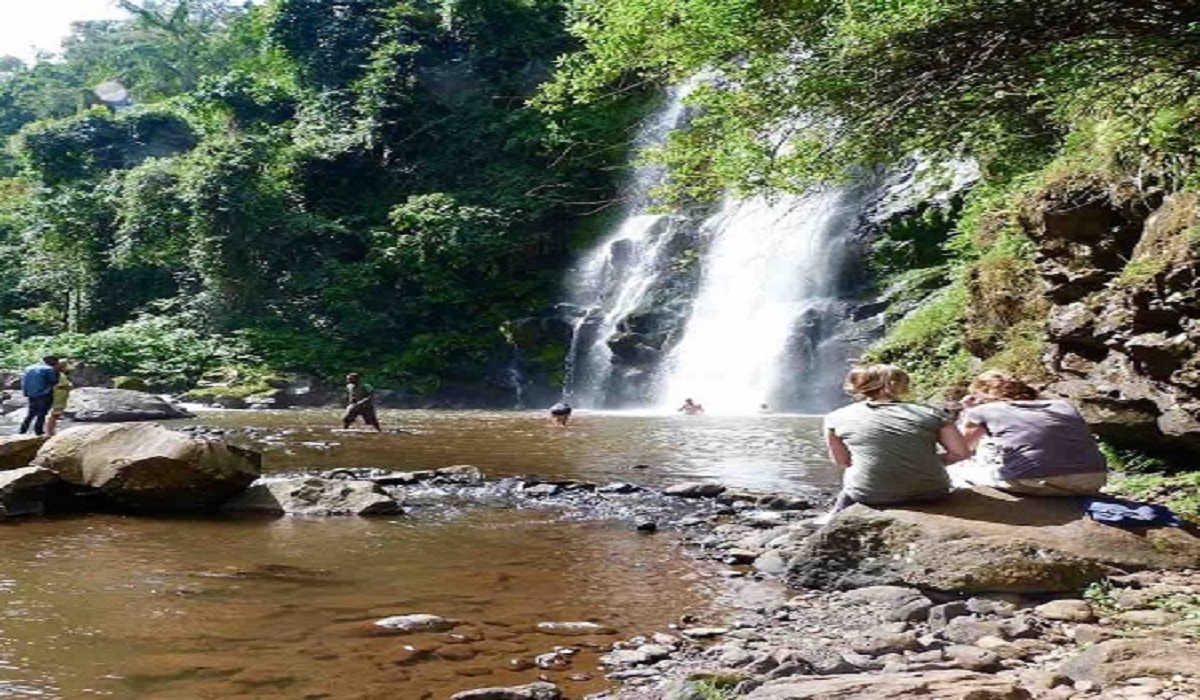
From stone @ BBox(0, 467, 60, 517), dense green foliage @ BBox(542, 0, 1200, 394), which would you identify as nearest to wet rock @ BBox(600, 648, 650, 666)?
dense green foliage @ BBox(542, 0, 1200, 394)

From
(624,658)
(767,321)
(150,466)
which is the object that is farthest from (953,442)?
(767,321)

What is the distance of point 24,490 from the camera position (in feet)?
28.3

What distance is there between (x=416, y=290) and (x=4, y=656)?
102ft

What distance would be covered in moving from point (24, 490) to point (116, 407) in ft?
50.7

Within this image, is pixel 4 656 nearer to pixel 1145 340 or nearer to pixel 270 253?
pixel 1145 340

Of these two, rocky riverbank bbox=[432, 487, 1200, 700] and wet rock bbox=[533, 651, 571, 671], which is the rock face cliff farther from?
wet rock bbox=[533, 651, 571, 671]

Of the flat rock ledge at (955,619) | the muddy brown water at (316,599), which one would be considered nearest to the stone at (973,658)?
the flat rock ledge at (955,619)

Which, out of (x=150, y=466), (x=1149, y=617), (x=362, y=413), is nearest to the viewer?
(x=1149, y=617)

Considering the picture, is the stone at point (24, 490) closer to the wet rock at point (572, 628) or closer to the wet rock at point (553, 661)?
the wet rock at point (572, 628)

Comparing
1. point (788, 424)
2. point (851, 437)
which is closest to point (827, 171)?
point (851, 437)

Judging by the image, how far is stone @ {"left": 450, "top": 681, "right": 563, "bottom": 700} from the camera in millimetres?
4070

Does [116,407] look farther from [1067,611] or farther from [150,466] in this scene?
[1067,611]

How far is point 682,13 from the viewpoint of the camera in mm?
7387

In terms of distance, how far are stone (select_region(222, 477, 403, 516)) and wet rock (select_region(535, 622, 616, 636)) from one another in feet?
13.7
